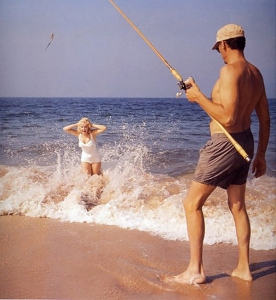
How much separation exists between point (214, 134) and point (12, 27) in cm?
155

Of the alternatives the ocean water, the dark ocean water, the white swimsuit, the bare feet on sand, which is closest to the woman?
the white swimsuit

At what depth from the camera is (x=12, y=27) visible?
2.46 m

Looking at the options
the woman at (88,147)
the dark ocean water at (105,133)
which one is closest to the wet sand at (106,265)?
the dark ocean water at (105,133)

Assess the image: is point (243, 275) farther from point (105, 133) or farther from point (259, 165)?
point (105, 133)

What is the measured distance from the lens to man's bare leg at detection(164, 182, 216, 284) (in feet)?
6.35

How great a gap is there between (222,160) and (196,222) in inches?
14.3

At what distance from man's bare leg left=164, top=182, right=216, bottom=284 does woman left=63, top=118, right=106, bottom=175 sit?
2089 mm

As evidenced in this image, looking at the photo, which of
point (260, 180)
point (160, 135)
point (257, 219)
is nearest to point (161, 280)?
point (257, 219)

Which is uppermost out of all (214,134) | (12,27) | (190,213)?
(12,27)

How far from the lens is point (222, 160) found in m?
1.88

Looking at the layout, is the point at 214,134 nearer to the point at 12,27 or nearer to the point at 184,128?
the point at 12,27

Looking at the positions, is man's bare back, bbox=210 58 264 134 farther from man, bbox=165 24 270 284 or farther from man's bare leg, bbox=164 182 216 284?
man's bare leg, bbox=164 182 216 284

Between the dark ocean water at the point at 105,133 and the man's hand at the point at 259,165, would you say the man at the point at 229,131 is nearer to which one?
the man's hand at the point at 259,165

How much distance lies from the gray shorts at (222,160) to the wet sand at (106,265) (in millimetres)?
606
